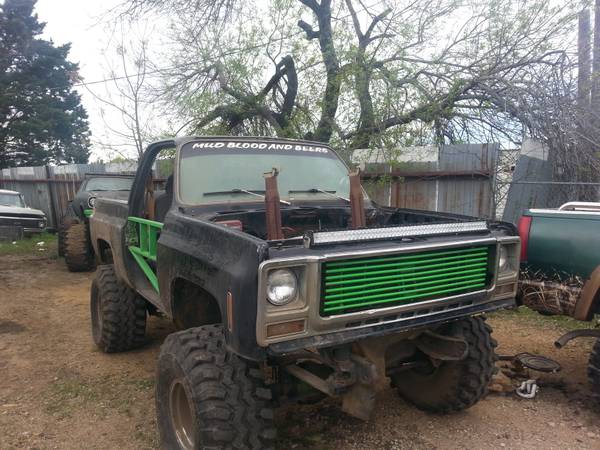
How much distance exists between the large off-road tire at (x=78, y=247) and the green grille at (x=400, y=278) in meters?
7.63

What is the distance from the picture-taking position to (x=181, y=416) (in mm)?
2787

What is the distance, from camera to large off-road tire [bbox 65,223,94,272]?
8695mm

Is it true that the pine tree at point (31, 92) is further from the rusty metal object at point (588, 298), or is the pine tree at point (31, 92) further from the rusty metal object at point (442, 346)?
the rusty metal object at point (588, 298)

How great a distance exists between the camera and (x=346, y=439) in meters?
3.13

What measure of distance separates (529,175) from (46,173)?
14166mm

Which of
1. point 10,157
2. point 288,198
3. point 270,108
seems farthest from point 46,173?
point 288,198

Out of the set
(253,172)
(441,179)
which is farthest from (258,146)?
(441,179)

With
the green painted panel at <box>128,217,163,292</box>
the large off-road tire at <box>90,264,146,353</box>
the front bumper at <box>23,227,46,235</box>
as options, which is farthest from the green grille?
the front bumper at <box>23,227,46,235</box>

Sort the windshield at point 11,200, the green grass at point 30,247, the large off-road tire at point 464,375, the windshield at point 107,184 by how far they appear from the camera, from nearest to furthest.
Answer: the large off-road tire at point 464,375, the windshield at point 107,184, the green grass at point 30,247, the windshield at point 11,200

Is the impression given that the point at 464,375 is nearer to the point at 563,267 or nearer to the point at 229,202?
the point at 563,267

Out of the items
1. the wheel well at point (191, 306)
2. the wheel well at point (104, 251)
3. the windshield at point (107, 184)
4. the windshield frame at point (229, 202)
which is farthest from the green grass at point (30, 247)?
the wheel well at point (191, 306)

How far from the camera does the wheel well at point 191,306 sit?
3.07m

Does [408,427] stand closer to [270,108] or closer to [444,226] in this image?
[444,226]

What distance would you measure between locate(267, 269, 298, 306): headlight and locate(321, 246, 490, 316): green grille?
0.15 m
